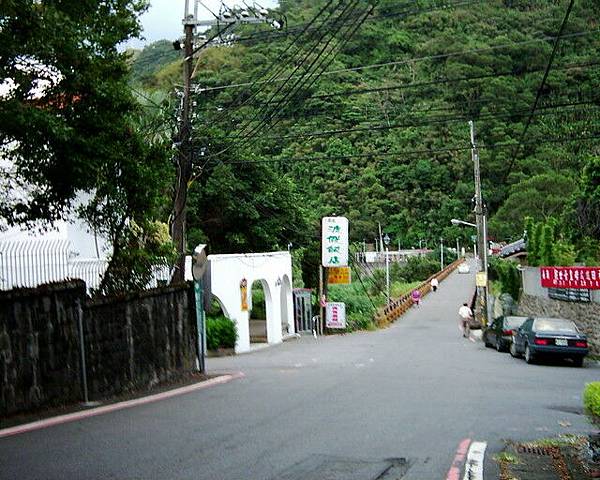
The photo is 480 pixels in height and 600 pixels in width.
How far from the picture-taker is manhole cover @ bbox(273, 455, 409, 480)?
8.28m

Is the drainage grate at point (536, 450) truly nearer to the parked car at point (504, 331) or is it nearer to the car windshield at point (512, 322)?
the parked car at point (504, 331)

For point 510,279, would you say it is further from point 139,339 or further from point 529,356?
point 139,339

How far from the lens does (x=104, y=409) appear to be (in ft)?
→ 43.8

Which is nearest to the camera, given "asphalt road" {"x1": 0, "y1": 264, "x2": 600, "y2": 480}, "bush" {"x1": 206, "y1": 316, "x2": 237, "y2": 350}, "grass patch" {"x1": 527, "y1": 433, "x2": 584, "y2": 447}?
"asphalt road" {"x1": 0, "y1": 264, "x2": 600, "y2": 480}

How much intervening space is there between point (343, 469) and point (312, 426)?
284 cm

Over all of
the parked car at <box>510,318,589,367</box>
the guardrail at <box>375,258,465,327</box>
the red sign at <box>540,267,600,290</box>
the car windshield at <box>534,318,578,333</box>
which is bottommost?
the guardrail at <box>375,258,465,327</box>

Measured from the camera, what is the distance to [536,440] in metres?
10.6

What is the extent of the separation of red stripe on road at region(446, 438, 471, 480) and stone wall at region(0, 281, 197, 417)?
6.33 meters

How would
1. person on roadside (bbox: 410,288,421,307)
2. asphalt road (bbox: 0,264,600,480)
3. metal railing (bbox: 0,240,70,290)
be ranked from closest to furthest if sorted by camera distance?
asphalt road (bbox: 0,264,600,480) → metal railing (bbox: 0,240,70,290) → person on roadside (bbox: 410,288,421,307)

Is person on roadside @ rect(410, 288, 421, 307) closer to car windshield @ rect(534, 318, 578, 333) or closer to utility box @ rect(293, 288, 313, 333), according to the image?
utility box @ rect(293, 288, 313, 333)

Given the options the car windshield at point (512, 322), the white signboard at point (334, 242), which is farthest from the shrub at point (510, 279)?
the car windshield at point (512, 322)

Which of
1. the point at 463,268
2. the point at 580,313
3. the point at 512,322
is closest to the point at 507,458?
the point at 512,322

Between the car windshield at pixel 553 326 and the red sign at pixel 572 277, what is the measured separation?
3692 mm

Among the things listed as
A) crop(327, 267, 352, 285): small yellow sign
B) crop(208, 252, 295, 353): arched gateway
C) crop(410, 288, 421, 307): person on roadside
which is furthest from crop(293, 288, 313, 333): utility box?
crop(410, 288, 421, 307): person on roadside
